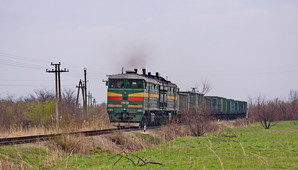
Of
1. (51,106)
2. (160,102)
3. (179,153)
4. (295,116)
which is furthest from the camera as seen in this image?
(295,116)

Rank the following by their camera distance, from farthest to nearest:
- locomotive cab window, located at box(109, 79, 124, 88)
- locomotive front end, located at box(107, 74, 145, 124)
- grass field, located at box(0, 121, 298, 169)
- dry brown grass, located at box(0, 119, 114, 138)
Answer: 1. locomotive cab window, located at box(109, 79, 124, 88)
2. locomotive front end, located at box(107, 74, 145, 124)
3. dry brown grass, located at box(0, 119, 114, 138)
4. grass field, located at box(0, 121, 298, 169)

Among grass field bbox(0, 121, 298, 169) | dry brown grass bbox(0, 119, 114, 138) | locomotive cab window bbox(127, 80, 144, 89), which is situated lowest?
grass field bbox(0, 121, 298, 169)

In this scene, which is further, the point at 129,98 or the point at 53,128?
the point at 129,98

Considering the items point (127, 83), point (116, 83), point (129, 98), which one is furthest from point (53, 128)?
point (127, 83)

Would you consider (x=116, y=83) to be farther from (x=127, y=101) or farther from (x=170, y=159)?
(x=170, y=159)

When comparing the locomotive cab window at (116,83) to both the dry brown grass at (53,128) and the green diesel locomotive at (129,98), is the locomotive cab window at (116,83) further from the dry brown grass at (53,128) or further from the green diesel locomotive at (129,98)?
the dry brown grass at (53,128)

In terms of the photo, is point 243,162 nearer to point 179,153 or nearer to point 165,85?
point 179,153

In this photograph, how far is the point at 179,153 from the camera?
57.9ft

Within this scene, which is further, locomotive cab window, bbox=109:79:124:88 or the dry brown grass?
locomotive cab window, bbox=109:79:124:88

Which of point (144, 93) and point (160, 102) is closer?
point (144, 93)

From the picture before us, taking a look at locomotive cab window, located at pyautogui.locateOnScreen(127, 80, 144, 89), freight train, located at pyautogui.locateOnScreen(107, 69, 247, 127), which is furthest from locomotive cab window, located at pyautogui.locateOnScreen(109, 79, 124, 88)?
locomotive cab window, located at pyautogui.locateOnScreen(127, 80, 144, 89)

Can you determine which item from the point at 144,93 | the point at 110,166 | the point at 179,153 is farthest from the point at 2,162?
the point at 144,93

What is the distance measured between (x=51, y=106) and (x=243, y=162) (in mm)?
38934

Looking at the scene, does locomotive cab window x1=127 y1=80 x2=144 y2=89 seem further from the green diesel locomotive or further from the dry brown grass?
the dry brown grass
